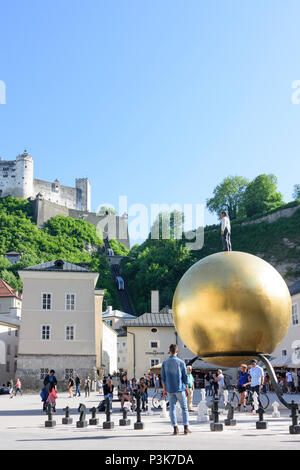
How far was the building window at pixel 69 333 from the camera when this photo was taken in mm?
43281

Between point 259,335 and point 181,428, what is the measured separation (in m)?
3.10

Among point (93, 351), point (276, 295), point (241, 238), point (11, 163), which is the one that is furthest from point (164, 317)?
point (11, 163)

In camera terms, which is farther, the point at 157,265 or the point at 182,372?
the point at 157,265

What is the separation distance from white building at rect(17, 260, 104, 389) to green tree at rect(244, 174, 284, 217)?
78273 millimetres

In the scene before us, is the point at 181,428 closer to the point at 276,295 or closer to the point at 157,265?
the point at 276,295

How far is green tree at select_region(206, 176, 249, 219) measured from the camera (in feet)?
400

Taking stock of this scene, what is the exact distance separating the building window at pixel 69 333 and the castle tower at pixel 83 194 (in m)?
118

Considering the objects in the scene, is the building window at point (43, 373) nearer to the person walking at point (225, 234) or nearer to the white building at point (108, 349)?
the white building at point (108, 349)

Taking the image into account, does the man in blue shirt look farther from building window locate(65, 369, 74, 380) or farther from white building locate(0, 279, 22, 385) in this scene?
white building locate(0, 279, 22, 385)

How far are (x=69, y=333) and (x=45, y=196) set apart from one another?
111m

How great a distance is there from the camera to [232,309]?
1338 cm

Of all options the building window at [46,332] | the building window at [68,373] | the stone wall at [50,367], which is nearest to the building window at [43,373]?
the stone wall at [50,367]

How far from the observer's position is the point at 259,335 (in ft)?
44.8

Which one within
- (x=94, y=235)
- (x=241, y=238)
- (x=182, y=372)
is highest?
(x=94, y=235)
